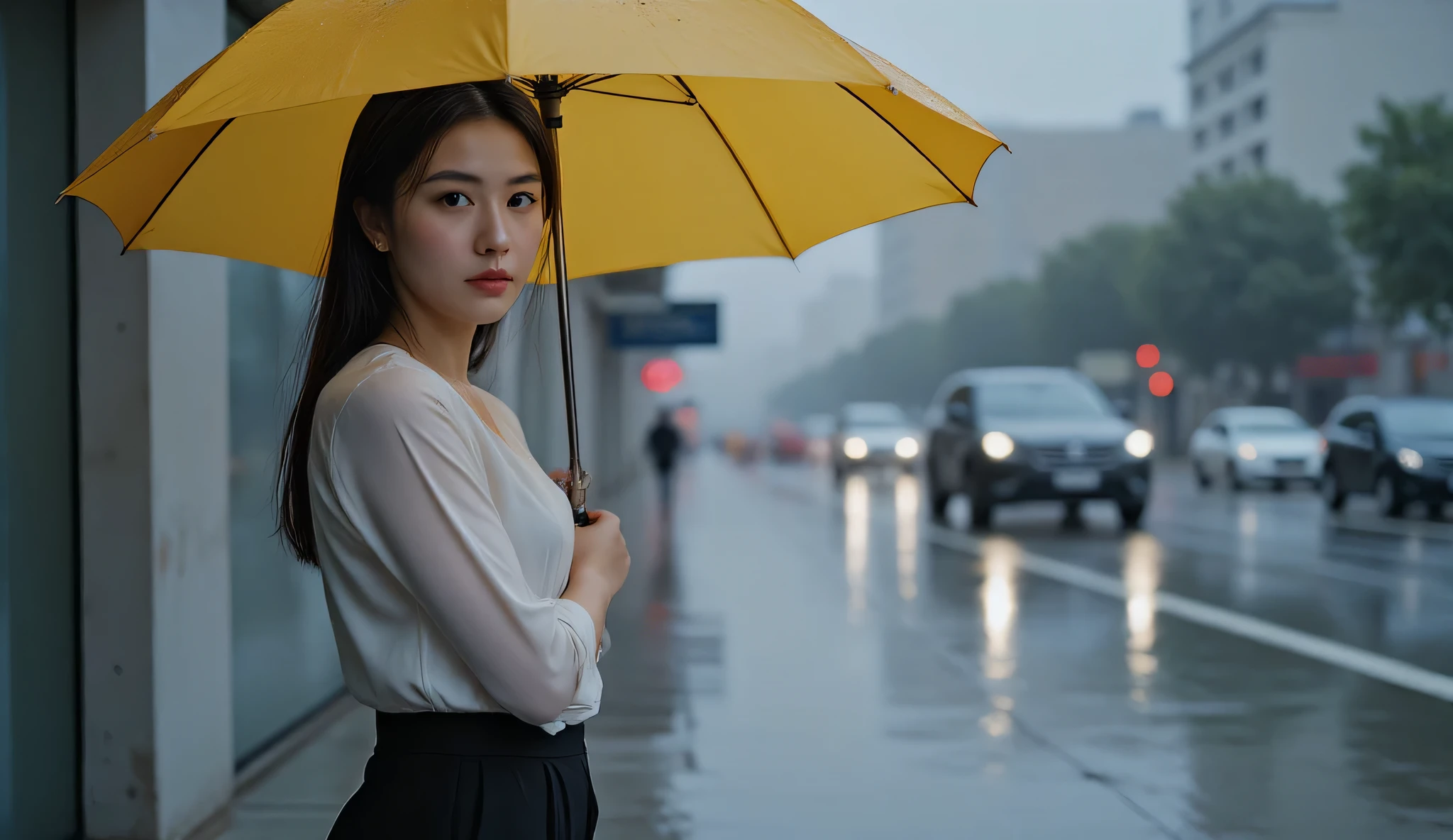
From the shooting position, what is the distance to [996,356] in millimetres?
82188

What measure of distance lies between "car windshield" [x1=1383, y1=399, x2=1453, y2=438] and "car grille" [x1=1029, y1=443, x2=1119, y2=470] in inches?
177

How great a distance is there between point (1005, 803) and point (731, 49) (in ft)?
11.2

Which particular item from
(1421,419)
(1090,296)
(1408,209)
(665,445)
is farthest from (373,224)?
(1090,296)

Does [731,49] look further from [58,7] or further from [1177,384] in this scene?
[1177,384]

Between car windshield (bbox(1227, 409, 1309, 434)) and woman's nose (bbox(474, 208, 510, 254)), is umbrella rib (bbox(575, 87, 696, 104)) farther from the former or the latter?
car windshield (bbox(1227, 409, 1309, 434))

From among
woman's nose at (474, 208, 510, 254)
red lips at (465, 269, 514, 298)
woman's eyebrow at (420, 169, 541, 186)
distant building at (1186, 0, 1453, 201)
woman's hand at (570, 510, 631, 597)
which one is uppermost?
distant building at (1186, 0, 1453, 201)

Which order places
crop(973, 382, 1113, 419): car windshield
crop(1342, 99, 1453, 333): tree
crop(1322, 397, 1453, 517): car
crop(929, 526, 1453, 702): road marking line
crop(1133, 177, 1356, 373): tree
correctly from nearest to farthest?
crop(929, 526, 1453, 702): road marking line → crop(973, 382, 1113, 419): car windshield → crop(1322, 397, 1453, 517): car → crop(1342, 99, 1453, 333): tree → crop(1133, 177, 1356, 373): tree

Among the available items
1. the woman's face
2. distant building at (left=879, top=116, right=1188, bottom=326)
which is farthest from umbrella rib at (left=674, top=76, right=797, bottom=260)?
distant building at (left=879, top=116, right=1188, bottom=326)

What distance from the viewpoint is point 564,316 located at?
2391 mm

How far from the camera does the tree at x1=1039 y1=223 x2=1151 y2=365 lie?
64375mm

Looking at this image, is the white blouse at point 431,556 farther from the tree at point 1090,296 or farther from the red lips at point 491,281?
the tree at point 1090,296

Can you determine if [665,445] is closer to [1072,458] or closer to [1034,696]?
[1072,458]

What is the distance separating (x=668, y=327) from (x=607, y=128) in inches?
991

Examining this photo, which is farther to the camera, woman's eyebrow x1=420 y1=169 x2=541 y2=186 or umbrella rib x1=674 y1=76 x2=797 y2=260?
umbrella rib x1=674 y1=76 x2=797 y2=260
